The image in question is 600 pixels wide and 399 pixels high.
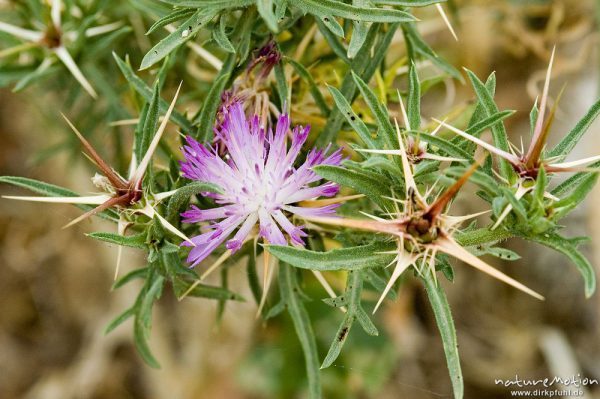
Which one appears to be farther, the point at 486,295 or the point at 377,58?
the point at 486,295

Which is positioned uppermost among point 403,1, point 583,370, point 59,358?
point 403,1

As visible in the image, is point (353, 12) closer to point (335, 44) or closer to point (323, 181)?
point (335, 44)

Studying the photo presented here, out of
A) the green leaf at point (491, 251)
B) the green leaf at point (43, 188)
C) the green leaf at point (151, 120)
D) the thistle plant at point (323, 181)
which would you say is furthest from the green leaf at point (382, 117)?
the green leaf at point (43, 188)

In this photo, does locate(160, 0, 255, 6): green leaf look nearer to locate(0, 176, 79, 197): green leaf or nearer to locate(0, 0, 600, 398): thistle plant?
locate(0, 0, 600, 398): thistle plant

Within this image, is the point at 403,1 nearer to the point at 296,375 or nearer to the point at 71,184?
the point at 296,375

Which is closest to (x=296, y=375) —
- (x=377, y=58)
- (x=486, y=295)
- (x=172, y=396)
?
(x=172, y=396)

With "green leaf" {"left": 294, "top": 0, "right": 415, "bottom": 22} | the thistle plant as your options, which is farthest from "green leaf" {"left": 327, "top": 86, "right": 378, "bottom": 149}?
"green leaf" {"left": 294, "top": 0, "right": 415, "bottom": 22}
